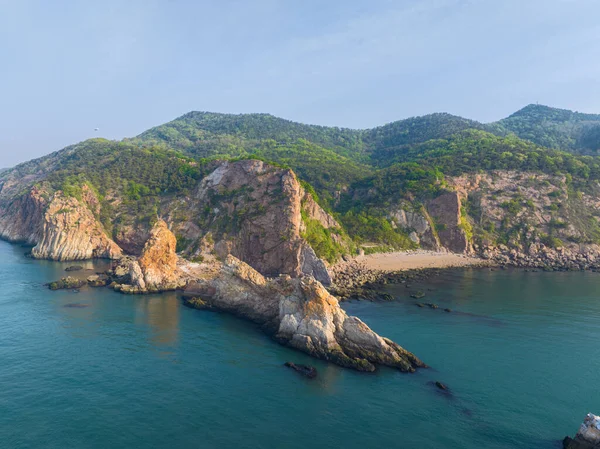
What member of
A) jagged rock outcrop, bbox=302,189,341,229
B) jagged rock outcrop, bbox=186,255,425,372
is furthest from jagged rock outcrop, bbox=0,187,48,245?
jagged rock outcrop, bbox=186,255,425,372

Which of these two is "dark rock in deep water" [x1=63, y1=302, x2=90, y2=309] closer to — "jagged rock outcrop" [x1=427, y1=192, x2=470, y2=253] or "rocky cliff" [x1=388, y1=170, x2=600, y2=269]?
"rocky cliff" [x1=388, y1=170, x2=600, y2=269]

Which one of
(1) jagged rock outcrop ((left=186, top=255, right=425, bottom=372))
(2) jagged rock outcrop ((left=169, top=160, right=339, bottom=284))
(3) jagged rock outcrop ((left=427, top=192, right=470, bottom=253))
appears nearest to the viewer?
(1) jagged rock outcrop ((left=186, top=255, right=425, bottom=372))

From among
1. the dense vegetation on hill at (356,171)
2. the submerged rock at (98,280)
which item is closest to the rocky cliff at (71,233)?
the dense vegetation on hill at (356,171)

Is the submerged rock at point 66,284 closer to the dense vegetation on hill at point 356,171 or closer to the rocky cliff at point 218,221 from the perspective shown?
the rocky cliff at point 218,221

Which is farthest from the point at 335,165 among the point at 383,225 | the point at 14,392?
the point at 14,392

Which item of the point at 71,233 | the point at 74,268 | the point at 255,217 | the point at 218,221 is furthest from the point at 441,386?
the point at 71,233

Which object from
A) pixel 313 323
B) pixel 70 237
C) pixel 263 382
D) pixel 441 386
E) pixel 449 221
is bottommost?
pixel 263 382

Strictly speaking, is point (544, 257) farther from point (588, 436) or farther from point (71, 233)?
point (71, 233)
